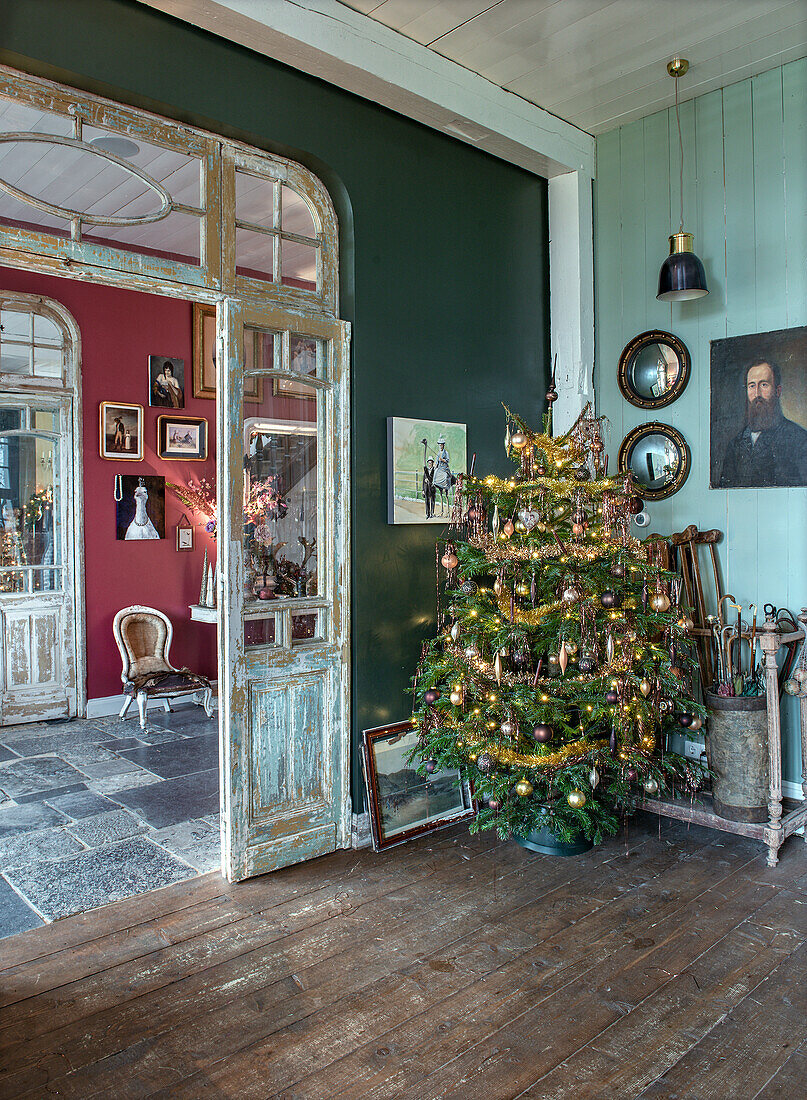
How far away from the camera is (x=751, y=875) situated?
329 centimetres

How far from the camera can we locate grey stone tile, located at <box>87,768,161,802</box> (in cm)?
445

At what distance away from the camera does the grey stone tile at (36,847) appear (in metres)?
3.53

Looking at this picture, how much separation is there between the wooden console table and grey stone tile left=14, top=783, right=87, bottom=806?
3310 mm

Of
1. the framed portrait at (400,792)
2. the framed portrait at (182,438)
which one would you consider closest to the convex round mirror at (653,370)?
the framed portrait at (400,792)

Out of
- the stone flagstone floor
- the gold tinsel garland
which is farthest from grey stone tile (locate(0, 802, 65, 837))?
the gold tinsel garland

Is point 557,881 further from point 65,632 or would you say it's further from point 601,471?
point 65,632

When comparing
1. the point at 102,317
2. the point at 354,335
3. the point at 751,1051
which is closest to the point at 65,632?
the point at 102,317

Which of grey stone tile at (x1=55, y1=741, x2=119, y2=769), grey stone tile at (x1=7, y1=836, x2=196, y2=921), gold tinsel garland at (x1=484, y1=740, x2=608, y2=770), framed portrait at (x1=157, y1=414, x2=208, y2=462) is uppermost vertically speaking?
framed portrait at (x1=157, y1=414, x2=208, y2=462)

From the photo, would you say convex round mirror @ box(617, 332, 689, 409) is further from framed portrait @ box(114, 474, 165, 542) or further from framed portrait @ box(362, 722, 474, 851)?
framed portrait @ box(114, 474, 165, 542)

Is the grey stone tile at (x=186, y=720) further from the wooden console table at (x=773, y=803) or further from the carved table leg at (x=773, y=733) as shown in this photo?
the carved table leg at (x=773, y=733)

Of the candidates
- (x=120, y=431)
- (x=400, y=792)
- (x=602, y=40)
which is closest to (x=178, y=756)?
(x=400, y=792)

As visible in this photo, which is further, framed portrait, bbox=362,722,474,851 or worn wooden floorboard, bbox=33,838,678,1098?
framed portrait, bbox=362,722,474,851

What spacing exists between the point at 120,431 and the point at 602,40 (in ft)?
14.3

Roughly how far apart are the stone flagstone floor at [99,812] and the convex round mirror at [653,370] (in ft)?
10.8
